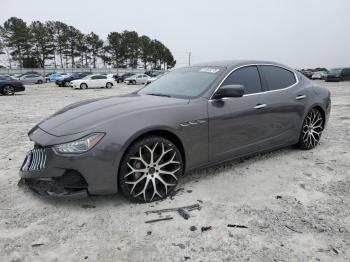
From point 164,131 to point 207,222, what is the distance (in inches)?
41.2

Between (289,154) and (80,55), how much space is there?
3404 inches

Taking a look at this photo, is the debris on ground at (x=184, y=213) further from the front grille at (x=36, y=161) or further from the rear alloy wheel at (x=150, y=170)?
the front grille at (x=36, y=161)

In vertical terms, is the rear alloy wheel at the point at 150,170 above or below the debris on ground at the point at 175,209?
above

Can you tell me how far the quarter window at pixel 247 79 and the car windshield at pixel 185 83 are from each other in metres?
0.18

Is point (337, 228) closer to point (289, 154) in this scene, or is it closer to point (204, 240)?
point (204, 240)

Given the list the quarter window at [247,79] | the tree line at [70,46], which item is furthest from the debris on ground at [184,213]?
the tree line at [70,46]

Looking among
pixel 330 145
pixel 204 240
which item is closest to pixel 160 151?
pixel 204 240

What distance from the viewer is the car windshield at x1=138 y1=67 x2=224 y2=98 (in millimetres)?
4141

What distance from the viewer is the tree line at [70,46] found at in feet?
241

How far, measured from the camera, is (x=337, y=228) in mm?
3021

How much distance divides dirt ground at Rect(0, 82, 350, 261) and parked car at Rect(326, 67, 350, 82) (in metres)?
35.9

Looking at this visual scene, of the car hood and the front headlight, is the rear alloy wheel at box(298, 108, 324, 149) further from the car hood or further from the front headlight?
the front headlight

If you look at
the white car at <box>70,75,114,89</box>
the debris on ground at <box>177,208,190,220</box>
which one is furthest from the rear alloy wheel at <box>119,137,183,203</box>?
the white car at <box>70,75,114,89</box>

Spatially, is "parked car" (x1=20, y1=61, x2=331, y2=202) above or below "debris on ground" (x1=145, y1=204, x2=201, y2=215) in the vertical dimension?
above
